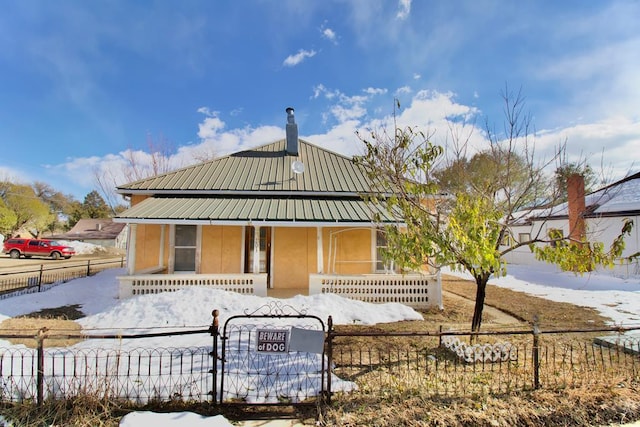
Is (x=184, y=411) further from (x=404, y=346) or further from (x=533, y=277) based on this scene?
(x=533, y=277)

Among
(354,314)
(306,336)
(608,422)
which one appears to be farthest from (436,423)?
(354,314)

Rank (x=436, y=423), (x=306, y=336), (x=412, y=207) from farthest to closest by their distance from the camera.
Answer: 1. (x=412, y=207)
2. (x=306, y=336)
3. (x=436, y=423)

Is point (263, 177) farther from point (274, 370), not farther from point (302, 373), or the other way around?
point (302, 373)

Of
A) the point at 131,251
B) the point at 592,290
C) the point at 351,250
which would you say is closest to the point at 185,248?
the point at 131,251

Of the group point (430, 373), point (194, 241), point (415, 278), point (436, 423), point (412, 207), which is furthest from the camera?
point (194, 241)

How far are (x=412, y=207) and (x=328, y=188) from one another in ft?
21.8

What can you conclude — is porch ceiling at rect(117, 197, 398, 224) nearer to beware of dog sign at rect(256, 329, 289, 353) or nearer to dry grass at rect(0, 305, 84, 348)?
dry grass at rect(0, 305, 84, 348)

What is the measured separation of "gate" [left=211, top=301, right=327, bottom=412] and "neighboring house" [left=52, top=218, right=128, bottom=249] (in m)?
44.9

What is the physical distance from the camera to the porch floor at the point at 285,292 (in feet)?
34.2

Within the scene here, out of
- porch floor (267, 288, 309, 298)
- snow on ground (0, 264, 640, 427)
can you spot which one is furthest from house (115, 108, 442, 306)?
snow on ground (0, 264, 640, 427)

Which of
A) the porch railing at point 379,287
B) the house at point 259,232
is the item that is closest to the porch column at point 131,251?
the house at point 259,232

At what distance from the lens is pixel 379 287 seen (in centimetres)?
973

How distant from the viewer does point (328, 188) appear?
40.7ft

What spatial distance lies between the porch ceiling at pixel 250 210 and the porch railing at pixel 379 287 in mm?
1781
